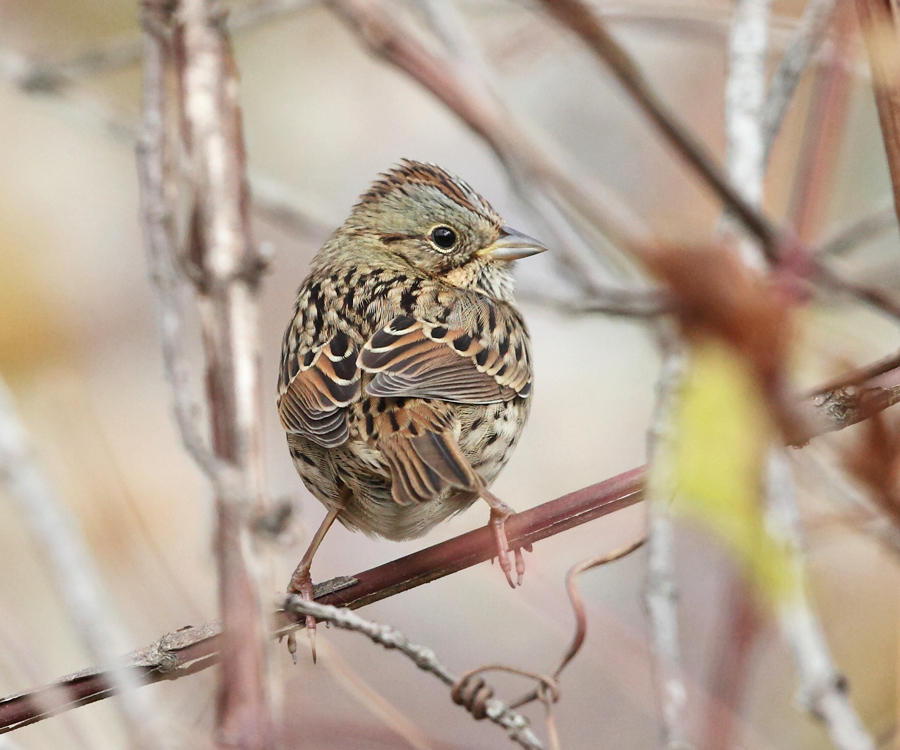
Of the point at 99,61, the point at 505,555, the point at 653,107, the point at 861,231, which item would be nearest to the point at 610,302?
the point at 505,555

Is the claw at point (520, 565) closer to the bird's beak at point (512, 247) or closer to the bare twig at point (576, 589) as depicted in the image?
the bare twig at point (576, 589)

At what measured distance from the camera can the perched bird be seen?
127 inches

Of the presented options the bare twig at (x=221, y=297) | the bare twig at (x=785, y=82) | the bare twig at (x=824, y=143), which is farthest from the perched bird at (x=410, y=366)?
the bare twig at (x=824, y=143)

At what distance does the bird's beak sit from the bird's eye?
115mm

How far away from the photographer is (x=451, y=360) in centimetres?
352

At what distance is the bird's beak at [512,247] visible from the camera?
401 centimetres

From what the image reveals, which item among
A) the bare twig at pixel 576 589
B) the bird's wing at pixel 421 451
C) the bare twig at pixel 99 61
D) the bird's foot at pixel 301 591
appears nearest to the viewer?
the bare twig at pixel 576 589

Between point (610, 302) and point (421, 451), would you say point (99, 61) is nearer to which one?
point (421, 451)

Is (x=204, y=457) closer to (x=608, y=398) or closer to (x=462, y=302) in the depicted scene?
(x=462, y=302)

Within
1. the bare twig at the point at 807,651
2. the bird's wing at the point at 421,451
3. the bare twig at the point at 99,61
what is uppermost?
the bare twig at the point at 99,61

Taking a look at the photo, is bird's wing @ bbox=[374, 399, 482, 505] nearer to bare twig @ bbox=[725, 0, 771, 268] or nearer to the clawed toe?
the clawed toe

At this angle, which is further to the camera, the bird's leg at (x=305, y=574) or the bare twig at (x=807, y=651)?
the bird's leg at (x=305, y=574)

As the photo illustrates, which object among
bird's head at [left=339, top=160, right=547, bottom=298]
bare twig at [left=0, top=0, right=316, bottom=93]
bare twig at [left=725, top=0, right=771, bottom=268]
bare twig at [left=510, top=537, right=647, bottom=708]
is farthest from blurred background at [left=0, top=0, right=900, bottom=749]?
bare twig at [left=510, top=537, right=647, bottom=708]

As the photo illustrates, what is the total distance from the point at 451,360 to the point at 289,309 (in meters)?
3.32
